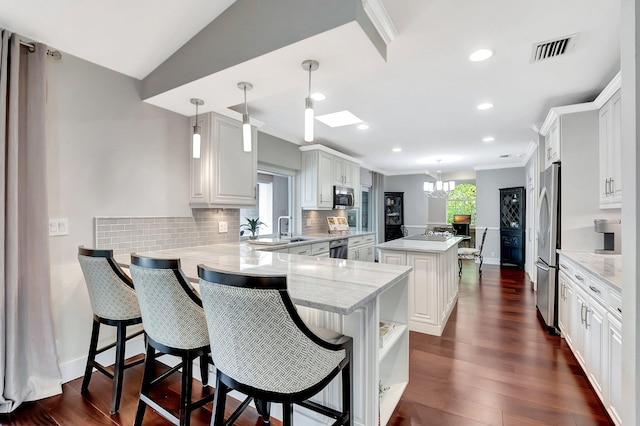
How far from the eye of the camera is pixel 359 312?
1387 mm

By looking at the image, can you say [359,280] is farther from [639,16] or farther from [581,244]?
[581,244]

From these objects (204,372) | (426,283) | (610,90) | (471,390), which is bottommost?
(471,390)

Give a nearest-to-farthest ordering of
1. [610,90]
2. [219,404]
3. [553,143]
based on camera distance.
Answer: [219,404] → [610,90] → [553,143]

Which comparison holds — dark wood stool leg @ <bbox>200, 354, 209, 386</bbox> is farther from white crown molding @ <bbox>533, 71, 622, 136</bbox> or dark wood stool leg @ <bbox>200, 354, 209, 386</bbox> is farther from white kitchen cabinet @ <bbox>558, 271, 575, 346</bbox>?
white crown molding @ <bbox>533, 71, 622, 136</bbox>

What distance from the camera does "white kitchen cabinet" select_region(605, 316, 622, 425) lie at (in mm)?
1605

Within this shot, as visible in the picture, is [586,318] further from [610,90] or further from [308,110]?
[308,110]

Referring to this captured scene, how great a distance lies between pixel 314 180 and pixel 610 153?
3.44 m

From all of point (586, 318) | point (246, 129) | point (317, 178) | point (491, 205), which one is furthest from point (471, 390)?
point (491, 205)

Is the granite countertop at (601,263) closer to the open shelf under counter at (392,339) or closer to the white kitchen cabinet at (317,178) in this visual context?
the open shelf under counter at (392,339)

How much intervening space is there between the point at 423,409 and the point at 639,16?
206 centimetres

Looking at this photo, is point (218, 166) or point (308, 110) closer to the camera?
point (308, 110)

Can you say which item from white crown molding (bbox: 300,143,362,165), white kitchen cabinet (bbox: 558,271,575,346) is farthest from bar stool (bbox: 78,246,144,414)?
white crown molding (bbox: 300,143,362,165)

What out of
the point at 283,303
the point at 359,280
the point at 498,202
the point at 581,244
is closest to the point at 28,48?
the point at 283,303

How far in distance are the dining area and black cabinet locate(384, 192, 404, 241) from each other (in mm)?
6688
